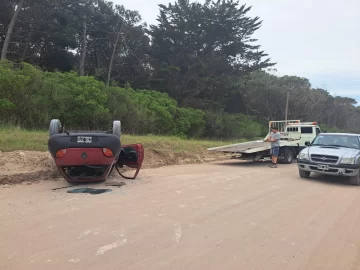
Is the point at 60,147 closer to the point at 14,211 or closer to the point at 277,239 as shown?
the point at 14,211

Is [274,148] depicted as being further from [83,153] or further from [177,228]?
[177,228]

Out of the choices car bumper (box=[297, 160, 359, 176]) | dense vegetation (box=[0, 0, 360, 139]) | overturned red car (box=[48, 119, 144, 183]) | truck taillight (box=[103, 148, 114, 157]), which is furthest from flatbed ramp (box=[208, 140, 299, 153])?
dense vegetation (box=[0, 0, 360, 139])

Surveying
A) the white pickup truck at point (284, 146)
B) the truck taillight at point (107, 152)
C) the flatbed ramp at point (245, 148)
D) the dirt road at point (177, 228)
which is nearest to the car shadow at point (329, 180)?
the dirt road at point (177, 228)

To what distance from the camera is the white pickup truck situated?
13.2 m

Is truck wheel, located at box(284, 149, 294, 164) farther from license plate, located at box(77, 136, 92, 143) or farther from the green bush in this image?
license plate, located at box(77, 136, 92, 143)

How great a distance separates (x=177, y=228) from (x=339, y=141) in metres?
7.91

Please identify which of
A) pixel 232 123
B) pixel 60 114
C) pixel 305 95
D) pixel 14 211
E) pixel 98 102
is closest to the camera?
pixel 14 211

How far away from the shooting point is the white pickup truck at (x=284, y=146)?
43.2 feet

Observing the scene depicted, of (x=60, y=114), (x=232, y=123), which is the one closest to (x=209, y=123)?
(x=232, y=123)

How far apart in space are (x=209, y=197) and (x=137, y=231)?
8.13 feet

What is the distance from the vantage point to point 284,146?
1451 centimetres

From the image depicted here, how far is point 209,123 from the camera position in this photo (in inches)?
1194

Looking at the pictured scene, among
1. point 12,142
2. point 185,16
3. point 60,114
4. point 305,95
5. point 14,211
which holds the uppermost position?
point 185,16

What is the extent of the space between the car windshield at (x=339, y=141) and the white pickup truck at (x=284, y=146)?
9.17 feet
